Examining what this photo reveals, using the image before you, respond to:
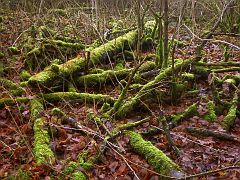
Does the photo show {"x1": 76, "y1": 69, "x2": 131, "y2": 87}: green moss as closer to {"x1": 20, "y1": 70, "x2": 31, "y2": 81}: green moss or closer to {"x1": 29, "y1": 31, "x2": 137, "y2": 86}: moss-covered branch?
{"x1": 29, "y1": 31, "x2": 137, "y2": 86}: moss-covered branch

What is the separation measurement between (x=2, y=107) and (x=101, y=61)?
9.00ft

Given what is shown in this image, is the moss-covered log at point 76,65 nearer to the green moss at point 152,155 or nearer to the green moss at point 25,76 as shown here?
the green moss at point 25,76

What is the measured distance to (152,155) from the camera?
165 inches

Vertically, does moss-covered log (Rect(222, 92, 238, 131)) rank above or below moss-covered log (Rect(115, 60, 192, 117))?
below

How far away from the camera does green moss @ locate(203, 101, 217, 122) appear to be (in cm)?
538

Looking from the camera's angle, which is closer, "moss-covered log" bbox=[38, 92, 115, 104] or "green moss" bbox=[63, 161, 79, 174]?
"green moss" bbox=[63, 161, 79, 174]

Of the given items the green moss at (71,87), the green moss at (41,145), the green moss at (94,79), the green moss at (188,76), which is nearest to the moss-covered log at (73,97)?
the green moss at (71,87)

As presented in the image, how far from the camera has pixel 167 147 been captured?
4.59 meters

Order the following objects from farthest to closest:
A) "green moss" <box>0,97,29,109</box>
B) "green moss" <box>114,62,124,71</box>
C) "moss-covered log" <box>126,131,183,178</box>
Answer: "green moss" <box>114,62,124,71</box> → "green moss" <box>0,97,29,109</box> → "moss-covered log" <box>126,131,183,178</box>

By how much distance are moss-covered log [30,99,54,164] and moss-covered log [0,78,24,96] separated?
2.53 ft

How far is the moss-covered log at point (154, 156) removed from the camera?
3.79m

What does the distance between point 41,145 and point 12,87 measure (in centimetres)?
237

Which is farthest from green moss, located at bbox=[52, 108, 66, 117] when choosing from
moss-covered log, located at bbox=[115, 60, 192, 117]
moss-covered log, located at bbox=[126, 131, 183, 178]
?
moss-covered log, located at bbox=[126, 131, 183, 178]

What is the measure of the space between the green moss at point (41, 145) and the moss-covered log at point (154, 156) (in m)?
1.20
